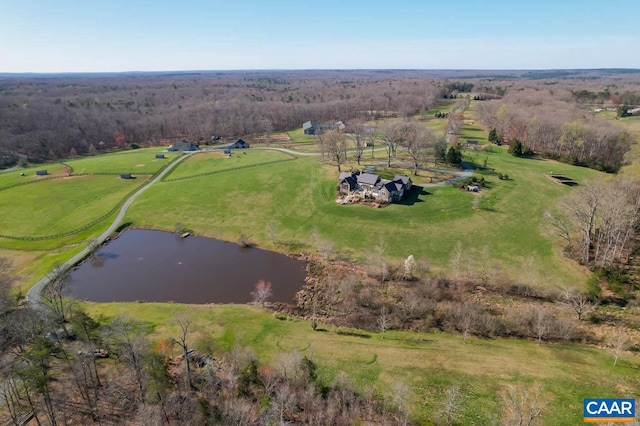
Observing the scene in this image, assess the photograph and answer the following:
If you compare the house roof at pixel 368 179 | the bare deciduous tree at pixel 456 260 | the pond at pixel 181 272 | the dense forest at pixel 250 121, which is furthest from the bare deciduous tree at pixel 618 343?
the dense forest at pixel 250 121

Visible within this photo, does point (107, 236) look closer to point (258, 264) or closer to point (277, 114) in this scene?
point (258, 264)

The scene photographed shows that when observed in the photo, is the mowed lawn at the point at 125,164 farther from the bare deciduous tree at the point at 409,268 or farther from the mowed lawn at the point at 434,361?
the bare deciduous tree at the point at 409,268

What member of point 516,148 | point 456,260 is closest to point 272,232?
point 456,260

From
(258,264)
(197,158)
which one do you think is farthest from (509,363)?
(197,158)

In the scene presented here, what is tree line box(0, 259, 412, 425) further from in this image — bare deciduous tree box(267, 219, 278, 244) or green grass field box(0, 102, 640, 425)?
bare deciduous tree box(267, 219, 278, 244)

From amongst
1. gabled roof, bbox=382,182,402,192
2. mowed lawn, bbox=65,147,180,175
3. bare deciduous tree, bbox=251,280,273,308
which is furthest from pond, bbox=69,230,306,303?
mowed lawn, bbox=65,147,180,175

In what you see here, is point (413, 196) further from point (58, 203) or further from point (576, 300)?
point (58, 203)
